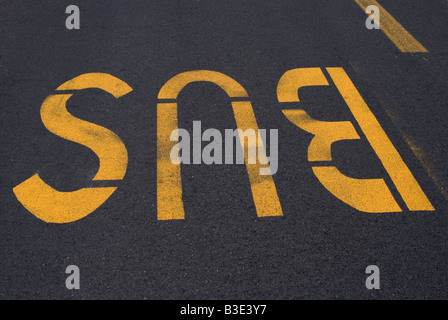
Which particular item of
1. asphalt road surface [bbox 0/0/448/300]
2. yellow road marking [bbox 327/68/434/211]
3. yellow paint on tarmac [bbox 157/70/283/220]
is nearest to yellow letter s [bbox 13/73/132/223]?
asphalt road surface [bbox 0/0/448/300]

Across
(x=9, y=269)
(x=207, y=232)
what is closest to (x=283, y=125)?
(x=207, y=232)

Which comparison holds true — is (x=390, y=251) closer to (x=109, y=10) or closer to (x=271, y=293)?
(x=271, y=293)

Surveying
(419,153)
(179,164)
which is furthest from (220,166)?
(419,153)

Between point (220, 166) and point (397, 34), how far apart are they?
3511 mm

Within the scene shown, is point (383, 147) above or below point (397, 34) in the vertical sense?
below

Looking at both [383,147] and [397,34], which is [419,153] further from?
[397,34]

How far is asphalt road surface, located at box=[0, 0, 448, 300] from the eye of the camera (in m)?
3.05

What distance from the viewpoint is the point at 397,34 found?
592 cm

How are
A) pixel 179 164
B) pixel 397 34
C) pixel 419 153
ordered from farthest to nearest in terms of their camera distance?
pixel 397 34 → pixel 419 153 → pixel 179 164

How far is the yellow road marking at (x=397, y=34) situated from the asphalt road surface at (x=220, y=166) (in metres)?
0.09

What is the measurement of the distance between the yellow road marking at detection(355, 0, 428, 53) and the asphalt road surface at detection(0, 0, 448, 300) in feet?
0.31

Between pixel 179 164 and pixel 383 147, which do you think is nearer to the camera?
pixel 179 164

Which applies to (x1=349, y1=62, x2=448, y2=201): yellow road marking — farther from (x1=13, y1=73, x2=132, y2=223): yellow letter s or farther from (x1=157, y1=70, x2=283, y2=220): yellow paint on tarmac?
(x1=13, y1=73, x2=132, y2=223): yellow letter s

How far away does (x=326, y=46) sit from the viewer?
5613 mm
